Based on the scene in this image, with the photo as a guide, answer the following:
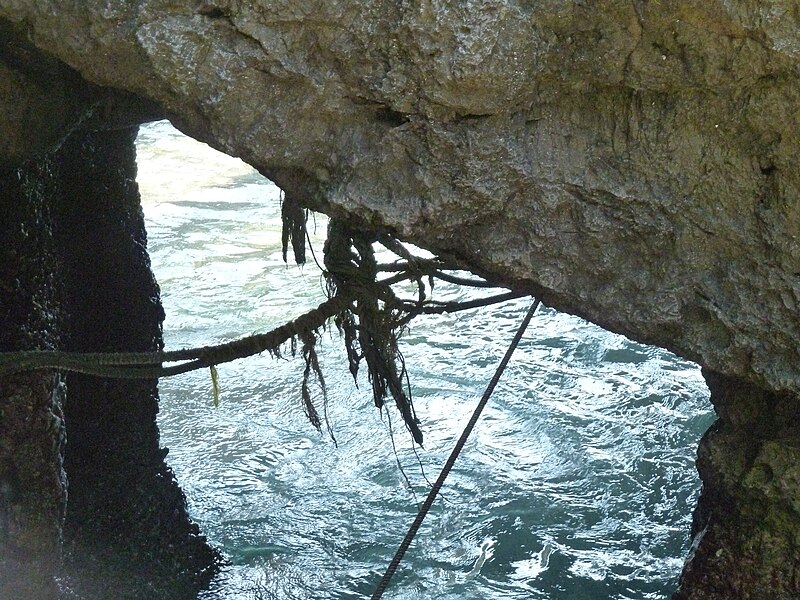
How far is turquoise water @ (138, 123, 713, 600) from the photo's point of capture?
14.9ft

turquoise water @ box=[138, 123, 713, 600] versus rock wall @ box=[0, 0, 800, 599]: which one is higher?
rock wall @ box=[0, 0, 800, 599]

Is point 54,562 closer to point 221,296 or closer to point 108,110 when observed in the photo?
point 108,110

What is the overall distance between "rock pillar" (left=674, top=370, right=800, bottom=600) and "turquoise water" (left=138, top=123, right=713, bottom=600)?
3.67 feet

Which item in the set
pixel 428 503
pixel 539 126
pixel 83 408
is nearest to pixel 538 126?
pixel 539 126

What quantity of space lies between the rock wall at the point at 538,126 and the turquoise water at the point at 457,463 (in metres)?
1.11

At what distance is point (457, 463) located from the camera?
549 centimetres

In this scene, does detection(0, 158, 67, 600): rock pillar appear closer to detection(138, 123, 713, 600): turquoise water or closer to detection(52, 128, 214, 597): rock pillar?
detection(52, 128, 214, 597): rock pillar

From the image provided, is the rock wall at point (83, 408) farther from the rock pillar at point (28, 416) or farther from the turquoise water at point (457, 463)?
the turquoise water at point (457, 463)

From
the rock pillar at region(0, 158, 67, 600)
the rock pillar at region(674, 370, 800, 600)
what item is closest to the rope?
the rock pillar at region(674, 370, 800, 600)

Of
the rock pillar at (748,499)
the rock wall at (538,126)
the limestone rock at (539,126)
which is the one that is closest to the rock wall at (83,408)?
the rock wall at (538,126)

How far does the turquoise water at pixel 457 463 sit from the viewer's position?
14.9 ft

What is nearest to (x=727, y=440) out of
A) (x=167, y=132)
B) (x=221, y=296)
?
(x=221, y=296)

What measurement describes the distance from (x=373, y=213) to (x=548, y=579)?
2.46 metres

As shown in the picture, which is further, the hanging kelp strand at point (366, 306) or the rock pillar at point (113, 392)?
the rock pillar at point (113, 392)
